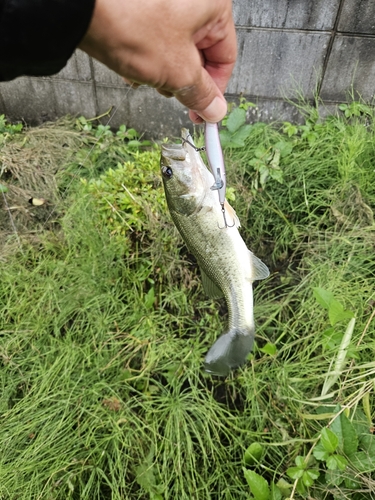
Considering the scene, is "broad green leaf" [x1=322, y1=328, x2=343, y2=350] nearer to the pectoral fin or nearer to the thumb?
the pectoral fin

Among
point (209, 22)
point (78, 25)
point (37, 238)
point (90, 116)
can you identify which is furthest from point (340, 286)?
point (90, 116)

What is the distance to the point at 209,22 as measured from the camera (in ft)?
4.09

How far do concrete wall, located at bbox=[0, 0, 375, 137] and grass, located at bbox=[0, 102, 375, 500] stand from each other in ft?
1.10

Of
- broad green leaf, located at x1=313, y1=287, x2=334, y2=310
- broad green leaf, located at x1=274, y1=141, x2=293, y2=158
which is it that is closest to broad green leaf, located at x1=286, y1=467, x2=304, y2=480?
broad green leaf, located at x1=313, y1=287, x2=334, y2=310

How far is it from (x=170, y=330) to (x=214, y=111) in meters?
1.58

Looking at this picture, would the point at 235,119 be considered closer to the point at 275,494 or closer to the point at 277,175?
the point at 277,175

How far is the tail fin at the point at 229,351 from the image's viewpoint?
1820 millimetres

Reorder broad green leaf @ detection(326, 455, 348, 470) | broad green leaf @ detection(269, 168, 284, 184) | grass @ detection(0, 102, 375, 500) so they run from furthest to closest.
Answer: broad green leaf @ detection(269, 168, 284, 184)
grass @ detection(0, 102, 375, 500)
broad green leaf @ detection(326, 455, 348, 470)

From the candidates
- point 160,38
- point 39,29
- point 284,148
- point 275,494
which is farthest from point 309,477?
point 284,148

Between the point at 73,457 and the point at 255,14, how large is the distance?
3442 mm

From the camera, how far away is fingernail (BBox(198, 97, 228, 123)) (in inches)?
56.1

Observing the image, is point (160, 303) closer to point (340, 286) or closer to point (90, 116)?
point (340, 286)

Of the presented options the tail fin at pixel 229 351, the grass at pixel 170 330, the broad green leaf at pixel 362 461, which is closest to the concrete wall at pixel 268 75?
the grass at pixel 170 330

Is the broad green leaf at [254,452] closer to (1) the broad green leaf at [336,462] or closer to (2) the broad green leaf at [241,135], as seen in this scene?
(1) the broad green leaf at [336,462]
